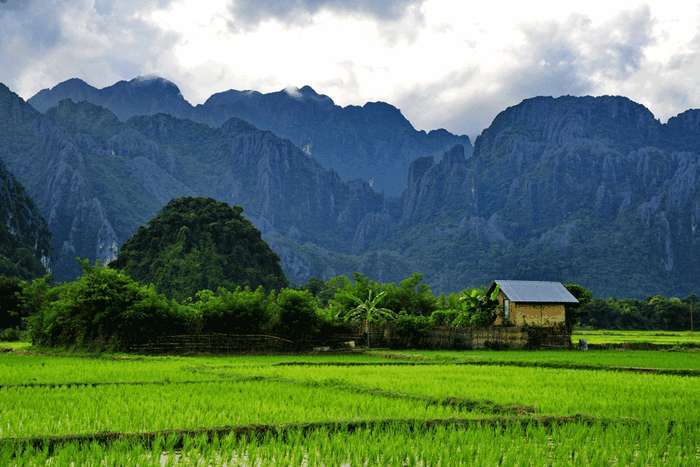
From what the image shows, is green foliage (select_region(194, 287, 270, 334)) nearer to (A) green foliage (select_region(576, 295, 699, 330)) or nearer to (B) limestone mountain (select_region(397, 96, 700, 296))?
(A) green foliage (select_region(576, 295, 699, 330))

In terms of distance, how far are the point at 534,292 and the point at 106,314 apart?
79.7 ft

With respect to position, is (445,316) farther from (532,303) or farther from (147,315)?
(147,315)

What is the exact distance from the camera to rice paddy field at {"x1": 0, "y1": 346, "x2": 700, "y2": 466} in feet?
22.9

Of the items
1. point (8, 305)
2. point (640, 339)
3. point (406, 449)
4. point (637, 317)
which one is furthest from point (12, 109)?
point (406, 449)

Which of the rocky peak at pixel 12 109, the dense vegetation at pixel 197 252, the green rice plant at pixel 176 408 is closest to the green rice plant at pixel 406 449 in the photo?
the green rice plant at pixel 176 408

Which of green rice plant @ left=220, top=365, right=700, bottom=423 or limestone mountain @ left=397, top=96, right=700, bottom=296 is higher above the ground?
limestone mountain @ left=397, top=96, right=700, bottom=296

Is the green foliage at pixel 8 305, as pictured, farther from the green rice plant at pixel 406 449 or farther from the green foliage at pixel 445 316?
the green rice plant at pixel 406 449

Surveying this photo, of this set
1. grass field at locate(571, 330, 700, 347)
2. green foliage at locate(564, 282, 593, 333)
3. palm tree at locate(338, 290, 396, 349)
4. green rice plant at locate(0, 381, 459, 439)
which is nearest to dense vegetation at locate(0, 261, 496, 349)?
palm tree at locate(338, 290, 396, 349)

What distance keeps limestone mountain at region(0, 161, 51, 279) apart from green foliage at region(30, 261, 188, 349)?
2488 inches

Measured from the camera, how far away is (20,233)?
10988 cm

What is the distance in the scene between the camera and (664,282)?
139 metres

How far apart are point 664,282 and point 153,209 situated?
11904cm

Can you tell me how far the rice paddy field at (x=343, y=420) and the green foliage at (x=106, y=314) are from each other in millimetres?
10357

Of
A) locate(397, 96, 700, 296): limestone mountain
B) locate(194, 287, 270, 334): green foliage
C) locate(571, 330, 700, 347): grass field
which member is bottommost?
locate(571, 330, 700, 347): grass field
